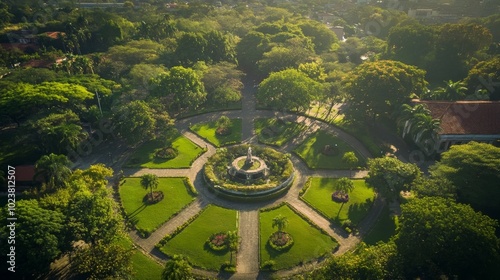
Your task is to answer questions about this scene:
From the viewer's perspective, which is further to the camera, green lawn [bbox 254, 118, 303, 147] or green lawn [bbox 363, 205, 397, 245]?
green lawn [bbox 254, 118, 303, 147]

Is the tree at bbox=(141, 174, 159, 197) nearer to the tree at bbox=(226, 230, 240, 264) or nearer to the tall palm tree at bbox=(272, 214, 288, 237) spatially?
the tree at bbox=(226, 230, 240, 264)

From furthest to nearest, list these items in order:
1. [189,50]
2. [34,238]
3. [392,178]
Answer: [189,50], [392,178], [34,238]

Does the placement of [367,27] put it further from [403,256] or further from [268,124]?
[403,256]

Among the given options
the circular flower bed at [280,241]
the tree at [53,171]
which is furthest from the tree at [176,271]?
the tree at [53,171]

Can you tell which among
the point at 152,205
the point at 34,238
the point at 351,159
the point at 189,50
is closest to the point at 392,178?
the point at 351,159

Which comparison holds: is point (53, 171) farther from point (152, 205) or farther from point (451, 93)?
point (451, 93)

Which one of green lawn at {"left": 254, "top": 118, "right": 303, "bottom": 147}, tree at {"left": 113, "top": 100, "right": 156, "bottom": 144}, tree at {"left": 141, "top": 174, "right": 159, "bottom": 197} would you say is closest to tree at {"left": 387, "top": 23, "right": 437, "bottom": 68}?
green lawn at {"left": 254, "top": 118, "right": 303, "bottom": 147}

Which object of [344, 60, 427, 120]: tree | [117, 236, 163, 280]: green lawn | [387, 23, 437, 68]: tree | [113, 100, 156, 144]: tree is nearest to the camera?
[117, 236, 163, 280]: green lawn

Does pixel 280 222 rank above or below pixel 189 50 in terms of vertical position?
below
